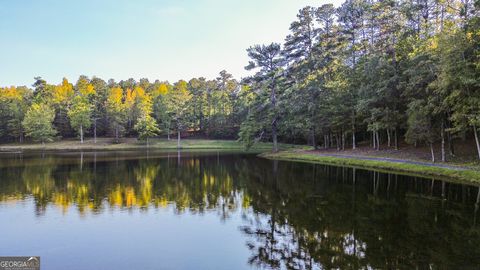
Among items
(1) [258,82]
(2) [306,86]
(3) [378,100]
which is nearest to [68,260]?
(3) [378,100]

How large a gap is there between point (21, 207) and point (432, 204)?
20.3m

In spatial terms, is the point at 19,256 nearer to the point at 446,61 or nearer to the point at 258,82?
the point at 446,61

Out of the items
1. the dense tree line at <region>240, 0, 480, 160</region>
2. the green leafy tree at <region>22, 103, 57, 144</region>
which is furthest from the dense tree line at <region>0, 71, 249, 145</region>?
the dense tree line at <region>240, 0, 480, 160</region>

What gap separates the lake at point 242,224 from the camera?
33.6ft

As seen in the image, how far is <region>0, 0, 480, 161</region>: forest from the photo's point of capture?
28.2 metres

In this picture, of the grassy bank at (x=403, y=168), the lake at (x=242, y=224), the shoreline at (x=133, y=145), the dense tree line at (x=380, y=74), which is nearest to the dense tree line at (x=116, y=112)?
the shoreline at (x=133, y=145)

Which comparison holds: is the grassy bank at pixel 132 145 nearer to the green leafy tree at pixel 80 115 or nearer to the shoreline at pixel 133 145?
the shoreline at pixel 133 145

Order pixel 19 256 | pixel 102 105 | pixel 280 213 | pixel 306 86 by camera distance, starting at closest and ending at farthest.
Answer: pixel 19 256 < pixel 280 213 < pixel 306 86 < pixel 102 105

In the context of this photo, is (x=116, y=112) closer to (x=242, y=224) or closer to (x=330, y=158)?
(x=330, y=158)

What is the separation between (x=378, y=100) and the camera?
1518 inches

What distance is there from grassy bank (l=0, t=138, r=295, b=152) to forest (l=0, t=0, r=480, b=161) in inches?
111

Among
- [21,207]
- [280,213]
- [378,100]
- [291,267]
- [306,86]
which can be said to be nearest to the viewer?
[291,267]

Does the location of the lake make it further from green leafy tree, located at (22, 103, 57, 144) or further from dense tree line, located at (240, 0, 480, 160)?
green leafy tree, located at (22, 103, 57, 144)

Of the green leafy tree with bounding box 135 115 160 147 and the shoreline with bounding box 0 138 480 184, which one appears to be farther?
the green leafy tree with bounding box 135 115 160 147
